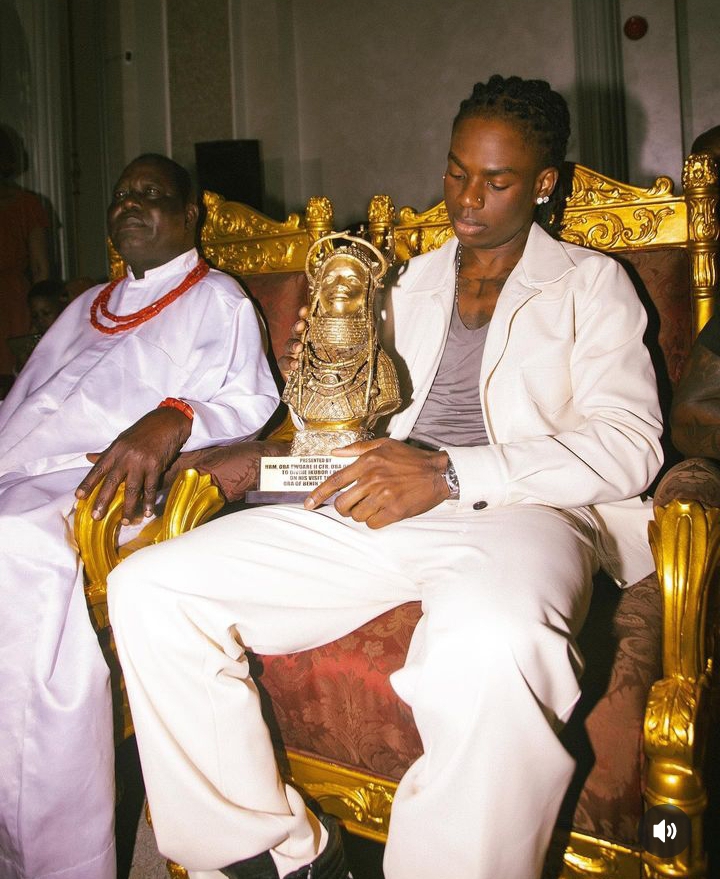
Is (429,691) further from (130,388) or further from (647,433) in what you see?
(130,388)

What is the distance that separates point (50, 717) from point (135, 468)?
61cm

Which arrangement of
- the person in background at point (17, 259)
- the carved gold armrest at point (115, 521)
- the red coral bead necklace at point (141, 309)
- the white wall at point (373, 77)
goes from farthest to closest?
the white wall at point (373, 77) → the person in background at point (17, 259) → the red coral bead necklace at point (141, 309) → the carved gold armrest at point (115, 521)

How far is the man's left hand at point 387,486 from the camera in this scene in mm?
1541

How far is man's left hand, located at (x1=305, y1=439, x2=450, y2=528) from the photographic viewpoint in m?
1.54

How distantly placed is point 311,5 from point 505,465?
6.20 meters

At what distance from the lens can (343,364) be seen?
1852 millimetres

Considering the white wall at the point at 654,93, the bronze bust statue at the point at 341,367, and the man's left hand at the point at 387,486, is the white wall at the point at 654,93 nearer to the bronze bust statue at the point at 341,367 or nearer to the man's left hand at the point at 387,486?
the bronze bust statue at the point at 341,367

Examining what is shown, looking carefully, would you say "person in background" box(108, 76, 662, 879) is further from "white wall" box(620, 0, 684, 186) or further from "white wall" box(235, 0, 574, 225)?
"white wall" box(235, 0, 574, 225)

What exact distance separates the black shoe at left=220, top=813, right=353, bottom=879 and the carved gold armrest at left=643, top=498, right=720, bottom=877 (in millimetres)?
588

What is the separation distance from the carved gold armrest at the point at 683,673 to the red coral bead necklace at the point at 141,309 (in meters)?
1.67

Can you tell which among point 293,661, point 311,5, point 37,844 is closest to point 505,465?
point 293,661

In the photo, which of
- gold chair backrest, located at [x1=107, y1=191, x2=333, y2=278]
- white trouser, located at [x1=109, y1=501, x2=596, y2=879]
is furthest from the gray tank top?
gold chair backrest, located at [x1=107, y1=191, x2=333, y2=278]

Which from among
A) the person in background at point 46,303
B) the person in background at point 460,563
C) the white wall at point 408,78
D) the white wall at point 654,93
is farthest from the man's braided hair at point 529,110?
the white wall at point 408,78

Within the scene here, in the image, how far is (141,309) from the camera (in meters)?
2.44
